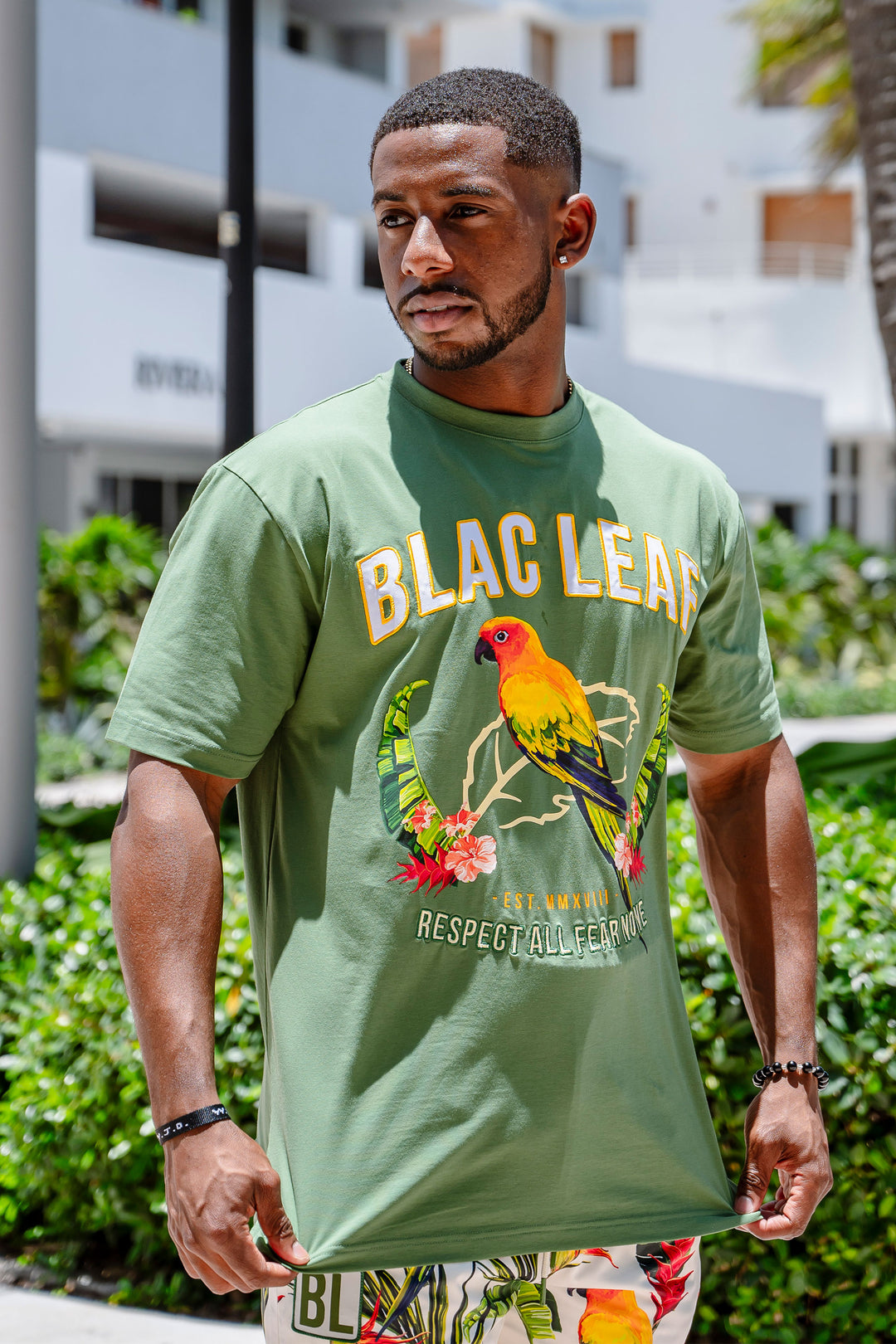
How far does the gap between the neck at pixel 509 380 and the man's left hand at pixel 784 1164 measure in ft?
3.00

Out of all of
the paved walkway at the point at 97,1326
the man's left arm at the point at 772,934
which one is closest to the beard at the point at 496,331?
the man's left arm at the point at 772,934

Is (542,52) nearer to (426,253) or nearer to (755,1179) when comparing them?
(426,253)

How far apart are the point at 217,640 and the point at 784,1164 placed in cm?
96

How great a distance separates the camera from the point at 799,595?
18.5 metres

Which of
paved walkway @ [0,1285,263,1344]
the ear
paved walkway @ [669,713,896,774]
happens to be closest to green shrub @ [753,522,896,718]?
paved walkway @ [669,713,896,774]

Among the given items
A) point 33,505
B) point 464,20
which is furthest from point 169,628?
point 464,20

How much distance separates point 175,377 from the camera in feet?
52.6

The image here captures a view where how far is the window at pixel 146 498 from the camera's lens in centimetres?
1811

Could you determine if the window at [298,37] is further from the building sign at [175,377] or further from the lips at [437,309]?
the lips at [437,309]

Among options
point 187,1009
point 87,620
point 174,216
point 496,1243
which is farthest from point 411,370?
point 174,216

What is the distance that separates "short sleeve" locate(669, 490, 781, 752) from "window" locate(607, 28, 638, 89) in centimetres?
3349

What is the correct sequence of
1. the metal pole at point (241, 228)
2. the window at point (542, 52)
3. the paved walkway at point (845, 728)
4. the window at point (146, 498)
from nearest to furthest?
1. the metal pole at point (241, 228)
2. the paved walkway at point (845, 728)
3. the window at point (146, 498)
4. the window at point (542, 52)

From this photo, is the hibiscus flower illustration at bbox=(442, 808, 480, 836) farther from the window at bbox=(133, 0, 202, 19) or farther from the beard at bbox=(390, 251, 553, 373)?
the window at bbox=(133, 0, 202, 19)

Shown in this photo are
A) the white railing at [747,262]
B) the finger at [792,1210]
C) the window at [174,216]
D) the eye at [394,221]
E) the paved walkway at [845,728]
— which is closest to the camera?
the eye at [394,221]
